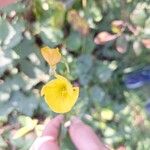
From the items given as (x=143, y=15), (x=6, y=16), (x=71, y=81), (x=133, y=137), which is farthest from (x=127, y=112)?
(x=6, y=16)

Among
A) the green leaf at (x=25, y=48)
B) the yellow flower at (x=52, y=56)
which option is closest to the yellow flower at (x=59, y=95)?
the yellow flower at (x=52, y=56)

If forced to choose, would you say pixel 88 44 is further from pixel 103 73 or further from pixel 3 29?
pixel 3 29

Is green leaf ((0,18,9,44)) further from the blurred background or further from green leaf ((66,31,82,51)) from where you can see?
green leaf ((66,31,82,51))

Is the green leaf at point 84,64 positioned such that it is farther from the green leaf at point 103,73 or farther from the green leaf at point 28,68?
the green leaf at point 28,68

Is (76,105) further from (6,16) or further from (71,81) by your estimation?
(6,16)

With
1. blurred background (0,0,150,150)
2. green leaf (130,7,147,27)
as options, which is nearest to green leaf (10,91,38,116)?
blurred background (0,0,150,150)

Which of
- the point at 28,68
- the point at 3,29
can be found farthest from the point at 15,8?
the point at 28,68
